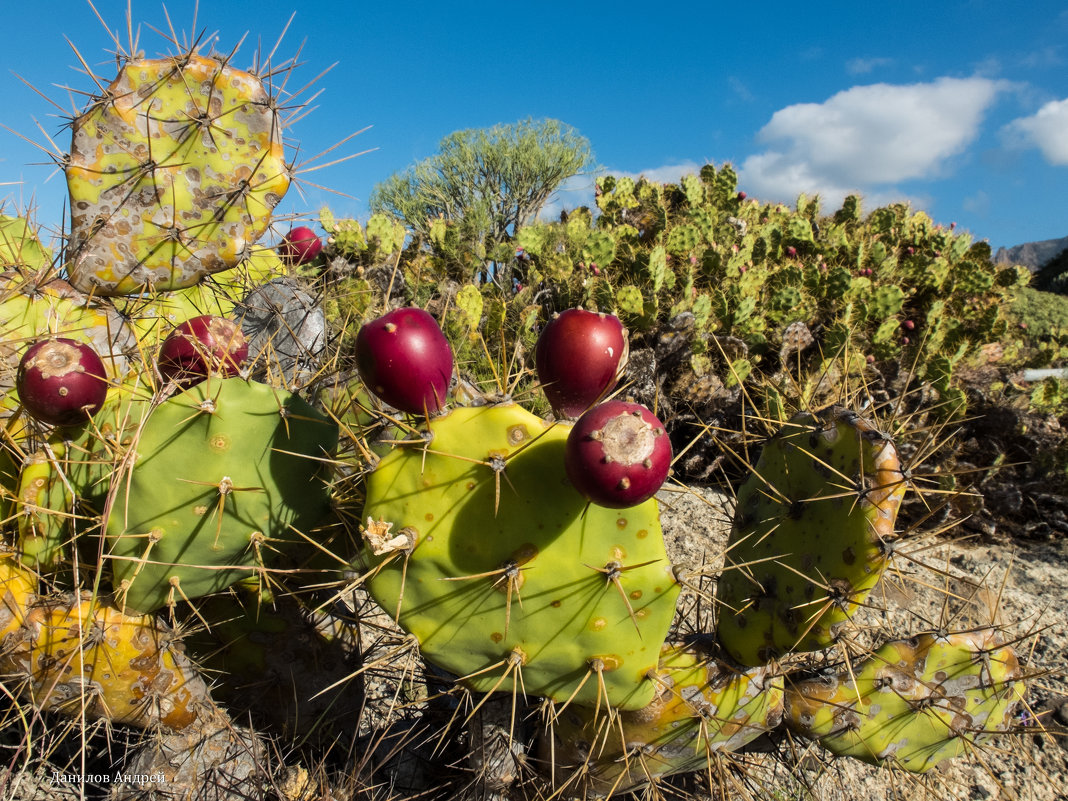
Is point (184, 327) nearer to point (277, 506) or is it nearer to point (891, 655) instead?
point (277, 506)

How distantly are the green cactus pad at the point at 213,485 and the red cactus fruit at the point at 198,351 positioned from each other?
16cm

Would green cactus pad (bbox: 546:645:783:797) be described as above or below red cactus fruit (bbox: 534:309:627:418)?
below

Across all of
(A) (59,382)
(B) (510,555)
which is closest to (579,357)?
(B) (510,555)

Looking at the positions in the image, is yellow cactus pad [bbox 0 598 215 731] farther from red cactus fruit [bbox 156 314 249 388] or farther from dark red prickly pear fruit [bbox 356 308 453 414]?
dark red prickly pear fruit [bbox 356 308 453 414]

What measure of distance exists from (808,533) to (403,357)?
105cm

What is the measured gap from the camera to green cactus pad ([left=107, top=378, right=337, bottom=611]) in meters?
1.47

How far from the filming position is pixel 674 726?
156 cm

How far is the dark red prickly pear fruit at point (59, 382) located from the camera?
143 centimetres

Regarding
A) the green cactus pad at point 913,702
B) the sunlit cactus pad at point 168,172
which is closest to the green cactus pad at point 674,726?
the green cactus pad at point 913,702

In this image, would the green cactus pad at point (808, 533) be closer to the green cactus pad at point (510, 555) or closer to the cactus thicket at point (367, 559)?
the cactus thicket at point (367, 559)

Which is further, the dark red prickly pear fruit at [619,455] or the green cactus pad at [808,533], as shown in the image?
the green cactus pad at [808,533]

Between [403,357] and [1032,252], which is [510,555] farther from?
[1032,252]

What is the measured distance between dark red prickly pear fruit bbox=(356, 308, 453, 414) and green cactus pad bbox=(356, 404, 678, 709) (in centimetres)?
10

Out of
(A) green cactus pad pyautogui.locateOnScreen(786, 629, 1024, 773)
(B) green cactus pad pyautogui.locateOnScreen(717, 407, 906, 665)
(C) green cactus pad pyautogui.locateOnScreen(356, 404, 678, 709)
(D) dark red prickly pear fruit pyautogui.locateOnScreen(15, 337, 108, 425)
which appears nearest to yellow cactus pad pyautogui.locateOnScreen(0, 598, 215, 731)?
(D) dark red prickly pear fruit pyautogui.locateOnScreen(15, 337, 108, 425)
